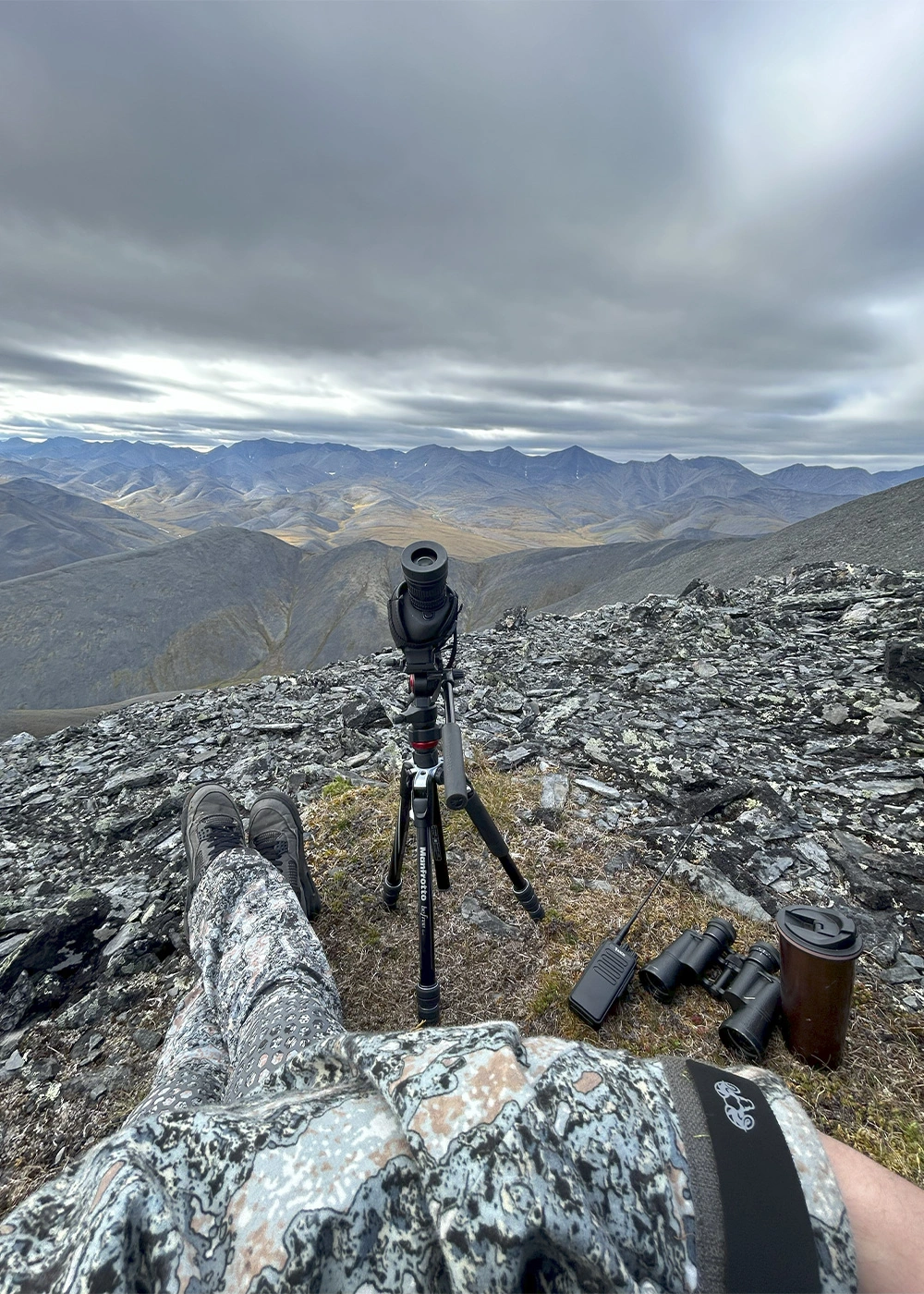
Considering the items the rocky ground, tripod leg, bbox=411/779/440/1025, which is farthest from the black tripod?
the rocky ground

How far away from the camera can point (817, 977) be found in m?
3.19

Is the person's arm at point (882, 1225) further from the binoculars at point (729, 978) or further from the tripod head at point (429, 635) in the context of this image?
the tripod head at point (429, 635)

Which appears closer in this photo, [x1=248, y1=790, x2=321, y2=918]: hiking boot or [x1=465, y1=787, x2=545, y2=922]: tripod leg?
[x1=465, y1=787, x2=545, y2=922]: tripod leg

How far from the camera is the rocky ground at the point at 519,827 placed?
13.2 feet

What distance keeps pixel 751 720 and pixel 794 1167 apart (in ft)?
25.0

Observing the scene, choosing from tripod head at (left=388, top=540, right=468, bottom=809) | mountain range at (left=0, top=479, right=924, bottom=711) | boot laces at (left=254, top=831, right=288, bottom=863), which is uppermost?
tripod head at (left=388, top=540, right=468, bottom=809)

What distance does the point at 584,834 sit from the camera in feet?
19.1

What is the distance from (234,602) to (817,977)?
15688 cm

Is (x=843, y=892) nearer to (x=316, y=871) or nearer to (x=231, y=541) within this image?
(x=316, y=871)

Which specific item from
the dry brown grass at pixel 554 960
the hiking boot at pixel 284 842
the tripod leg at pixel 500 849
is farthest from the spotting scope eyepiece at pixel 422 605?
the dry brown grass at pixel 554 960

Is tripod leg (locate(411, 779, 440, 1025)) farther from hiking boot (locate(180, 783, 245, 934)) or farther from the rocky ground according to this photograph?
hiking boot (locate(180, 783, 245, 934))

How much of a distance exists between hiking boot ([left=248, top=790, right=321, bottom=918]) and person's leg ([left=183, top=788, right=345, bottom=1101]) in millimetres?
351

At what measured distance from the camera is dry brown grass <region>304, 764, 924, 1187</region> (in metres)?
3.24

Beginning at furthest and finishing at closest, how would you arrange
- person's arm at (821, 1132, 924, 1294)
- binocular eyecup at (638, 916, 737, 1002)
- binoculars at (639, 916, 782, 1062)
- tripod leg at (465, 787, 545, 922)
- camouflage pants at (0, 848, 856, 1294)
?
tripod leg at (465, 787, 545, 922)
binocular eyecup at (638, 916, 737, 1002)
binoculars at (639, 916, 782, 1062)
person's arm at (821, 1132, 924, 1294)
camouflage pants at (0, 848, 856, 1294)
